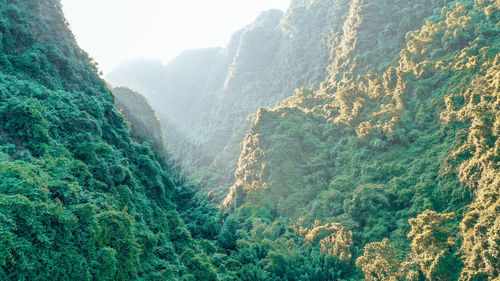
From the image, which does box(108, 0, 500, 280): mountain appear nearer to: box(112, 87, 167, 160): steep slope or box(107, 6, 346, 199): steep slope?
box(107, 6, 346, 199): steep slope

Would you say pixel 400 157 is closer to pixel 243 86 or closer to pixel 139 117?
pixel 139 117

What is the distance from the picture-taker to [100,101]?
21.6 meters

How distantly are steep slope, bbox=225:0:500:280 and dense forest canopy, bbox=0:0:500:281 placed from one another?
98mm

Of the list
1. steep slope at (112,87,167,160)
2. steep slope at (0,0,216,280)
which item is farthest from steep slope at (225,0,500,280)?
steep slope at (112,87,167,160)

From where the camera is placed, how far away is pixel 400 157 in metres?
22.9

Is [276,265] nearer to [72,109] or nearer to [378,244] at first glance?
[378,244]

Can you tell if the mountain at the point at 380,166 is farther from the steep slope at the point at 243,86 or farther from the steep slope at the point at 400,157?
the steep slope at the point at 243,86

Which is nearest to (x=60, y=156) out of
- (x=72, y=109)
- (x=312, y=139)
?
(x=72, y=109)

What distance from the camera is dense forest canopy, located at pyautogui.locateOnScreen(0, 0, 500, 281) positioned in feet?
38.9

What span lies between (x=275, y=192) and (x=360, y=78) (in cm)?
1624

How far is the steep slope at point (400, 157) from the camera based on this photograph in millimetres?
15477

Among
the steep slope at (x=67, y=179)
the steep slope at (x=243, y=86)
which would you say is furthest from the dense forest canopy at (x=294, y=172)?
the steep slope at (x=243, y=86)

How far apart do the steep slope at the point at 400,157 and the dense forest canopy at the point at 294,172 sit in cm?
10

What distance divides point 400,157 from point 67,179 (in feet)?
67.9
